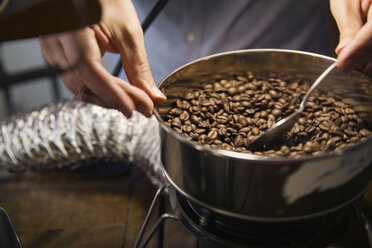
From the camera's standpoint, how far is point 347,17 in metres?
0.76

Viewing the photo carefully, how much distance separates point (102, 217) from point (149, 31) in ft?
1.94

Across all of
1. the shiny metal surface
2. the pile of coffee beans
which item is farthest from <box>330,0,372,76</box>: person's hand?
the shiny metal surface

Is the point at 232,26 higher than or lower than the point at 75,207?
higher

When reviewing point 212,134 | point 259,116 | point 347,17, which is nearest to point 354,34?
point 347,17

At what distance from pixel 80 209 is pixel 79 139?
0.65 ft

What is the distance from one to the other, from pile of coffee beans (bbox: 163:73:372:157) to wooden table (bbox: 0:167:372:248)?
34 centimetres

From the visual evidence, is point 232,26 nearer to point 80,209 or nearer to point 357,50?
point 357,50

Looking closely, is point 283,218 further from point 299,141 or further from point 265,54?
point 265,54

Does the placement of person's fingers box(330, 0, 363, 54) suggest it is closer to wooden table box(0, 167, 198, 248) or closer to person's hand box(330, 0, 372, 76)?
person's hand box(330, 0, 372, 76)

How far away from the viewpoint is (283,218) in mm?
514

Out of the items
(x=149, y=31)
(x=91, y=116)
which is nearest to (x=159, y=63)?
(x=149, y=31)

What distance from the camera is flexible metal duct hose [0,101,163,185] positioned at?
979mm

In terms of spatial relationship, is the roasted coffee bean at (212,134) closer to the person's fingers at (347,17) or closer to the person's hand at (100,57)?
the person's hand at (100,57)

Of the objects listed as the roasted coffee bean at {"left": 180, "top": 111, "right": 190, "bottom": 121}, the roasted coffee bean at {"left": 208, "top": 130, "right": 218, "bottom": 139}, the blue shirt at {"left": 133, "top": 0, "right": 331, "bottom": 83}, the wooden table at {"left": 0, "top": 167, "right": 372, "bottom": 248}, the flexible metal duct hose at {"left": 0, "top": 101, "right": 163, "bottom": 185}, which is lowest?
the wooden table at {"left": 0, "top": 167, "right": 372, "bottom": 248}
